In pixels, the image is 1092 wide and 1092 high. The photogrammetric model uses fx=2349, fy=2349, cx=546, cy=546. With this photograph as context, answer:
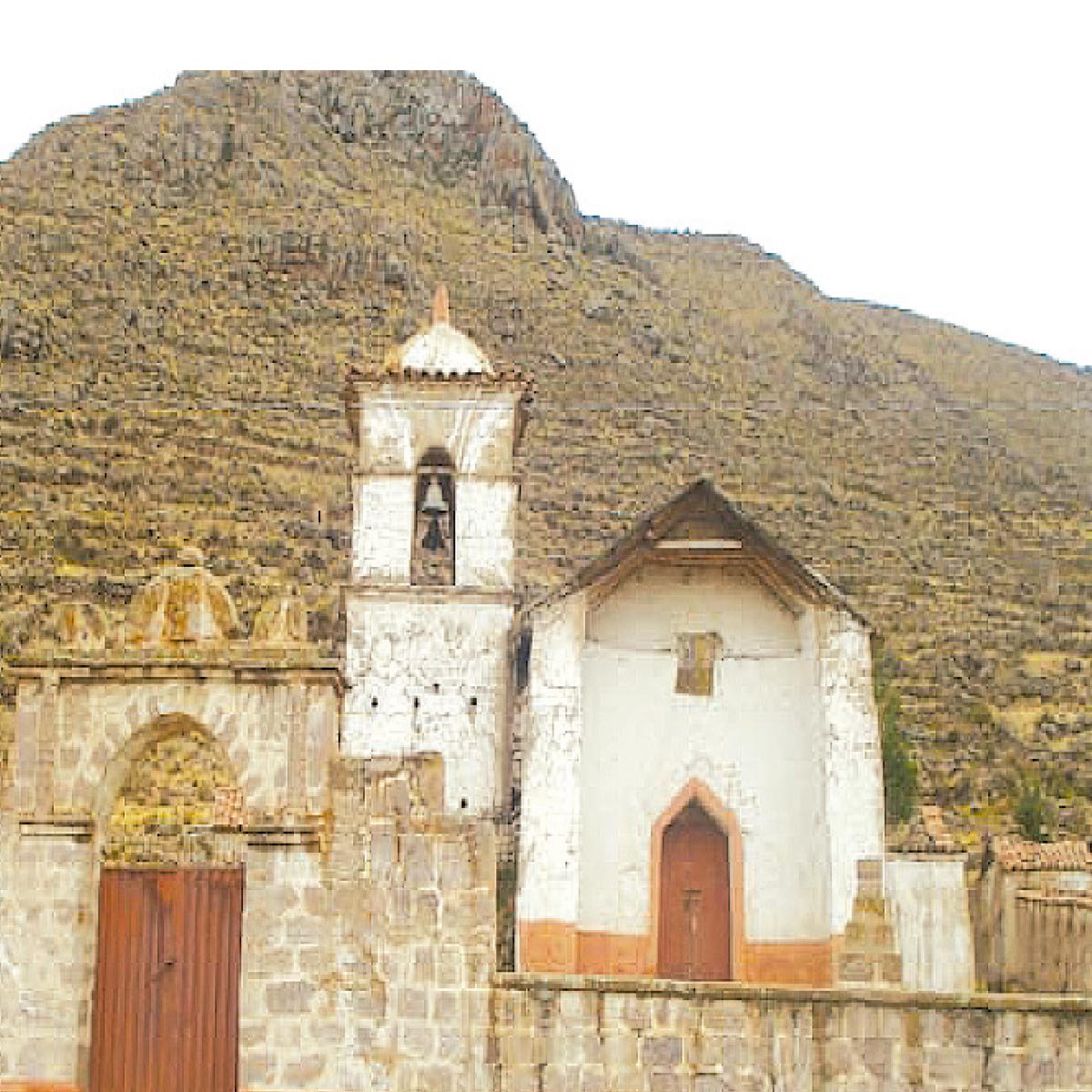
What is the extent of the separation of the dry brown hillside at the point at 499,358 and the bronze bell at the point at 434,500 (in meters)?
23.7

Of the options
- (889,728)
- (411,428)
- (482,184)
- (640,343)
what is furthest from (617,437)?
(411,428)

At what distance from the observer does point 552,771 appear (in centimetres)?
1956

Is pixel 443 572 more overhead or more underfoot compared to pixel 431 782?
more overhead

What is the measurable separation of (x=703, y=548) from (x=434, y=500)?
3.50m

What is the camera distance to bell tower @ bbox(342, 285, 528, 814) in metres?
21.7

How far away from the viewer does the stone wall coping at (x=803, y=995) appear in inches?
538

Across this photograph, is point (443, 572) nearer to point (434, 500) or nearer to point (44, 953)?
point (434, 500)

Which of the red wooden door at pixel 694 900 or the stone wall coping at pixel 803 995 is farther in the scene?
the red wooden door at pixel 694 900

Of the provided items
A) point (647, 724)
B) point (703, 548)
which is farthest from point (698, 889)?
point (703, 548)

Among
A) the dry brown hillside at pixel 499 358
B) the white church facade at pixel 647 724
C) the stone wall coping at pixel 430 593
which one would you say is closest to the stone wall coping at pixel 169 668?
the white church facade at pixel 647 724

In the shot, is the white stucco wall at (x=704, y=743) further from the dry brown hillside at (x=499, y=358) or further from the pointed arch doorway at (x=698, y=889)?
the dry brown hillside at (x=499, y=358)

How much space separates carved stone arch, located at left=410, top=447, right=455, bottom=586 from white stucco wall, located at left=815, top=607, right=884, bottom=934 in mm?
4144

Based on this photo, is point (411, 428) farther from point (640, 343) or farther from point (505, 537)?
point (640, 343)

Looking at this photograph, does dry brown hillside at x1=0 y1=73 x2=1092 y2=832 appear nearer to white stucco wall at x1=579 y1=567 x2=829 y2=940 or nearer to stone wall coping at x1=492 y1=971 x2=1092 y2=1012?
white stucco wall at x1=579 y1=567 x2=829 y2=940
